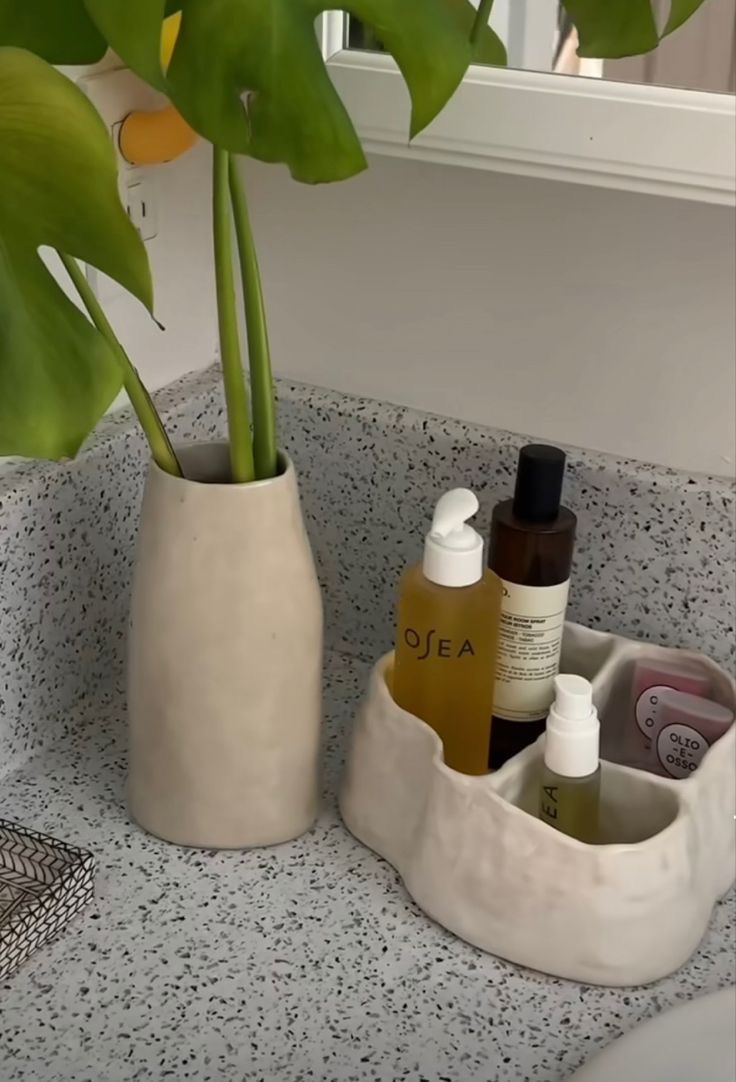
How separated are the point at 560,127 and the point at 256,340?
Answer: 178 millimetres

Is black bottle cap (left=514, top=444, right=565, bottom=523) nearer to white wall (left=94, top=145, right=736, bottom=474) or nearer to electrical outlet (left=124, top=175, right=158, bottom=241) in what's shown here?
white wall (left=94, top=145, right=736, bottom=474)

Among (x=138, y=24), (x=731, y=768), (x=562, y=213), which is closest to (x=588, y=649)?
(x=731, y=768)

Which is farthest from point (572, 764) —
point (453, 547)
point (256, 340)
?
point (256, 340)

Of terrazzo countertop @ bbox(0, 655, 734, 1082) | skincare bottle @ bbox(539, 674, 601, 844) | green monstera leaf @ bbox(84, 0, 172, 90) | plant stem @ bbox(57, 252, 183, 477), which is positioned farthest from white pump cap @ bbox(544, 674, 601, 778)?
green monstera leaf @ bbox(84, 0, 172, 90)

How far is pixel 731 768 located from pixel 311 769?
218 millimetres

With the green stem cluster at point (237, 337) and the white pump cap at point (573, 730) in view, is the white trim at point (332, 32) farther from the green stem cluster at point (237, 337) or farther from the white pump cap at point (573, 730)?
the white pump cap at point (573, 730)

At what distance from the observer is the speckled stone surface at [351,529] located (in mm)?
758

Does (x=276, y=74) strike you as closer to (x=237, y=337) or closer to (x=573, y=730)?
(x=237, y=337)

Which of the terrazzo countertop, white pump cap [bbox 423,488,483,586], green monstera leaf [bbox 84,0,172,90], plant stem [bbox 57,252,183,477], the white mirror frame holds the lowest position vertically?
the terrazzo countertop

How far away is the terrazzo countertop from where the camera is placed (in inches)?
24.0

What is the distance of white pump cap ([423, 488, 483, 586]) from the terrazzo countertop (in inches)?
6.8

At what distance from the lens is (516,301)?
0.80 meters

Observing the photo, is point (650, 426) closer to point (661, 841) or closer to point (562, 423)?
point (562, 423)

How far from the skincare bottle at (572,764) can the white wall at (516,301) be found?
0.21 m
